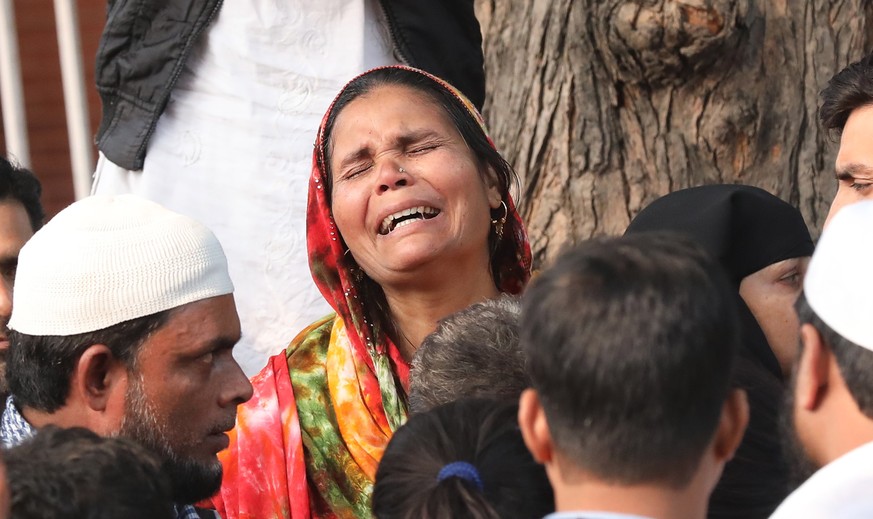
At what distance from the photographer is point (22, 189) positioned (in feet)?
11.5

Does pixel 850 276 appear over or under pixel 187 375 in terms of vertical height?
over

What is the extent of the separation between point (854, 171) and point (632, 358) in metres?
1.65

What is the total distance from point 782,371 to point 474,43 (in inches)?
59.4

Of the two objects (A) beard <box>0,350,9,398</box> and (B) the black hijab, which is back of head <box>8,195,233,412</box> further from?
(B) the black hijab

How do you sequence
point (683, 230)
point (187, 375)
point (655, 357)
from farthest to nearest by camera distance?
point (683, 230), point (187, 375), point (655, 357)

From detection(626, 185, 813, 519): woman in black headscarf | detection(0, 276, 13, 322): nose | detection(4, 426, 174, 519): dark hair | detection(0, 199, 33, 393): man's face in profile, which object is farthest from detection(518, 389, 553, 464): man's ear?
detection(0, 276, 13, 322): nose

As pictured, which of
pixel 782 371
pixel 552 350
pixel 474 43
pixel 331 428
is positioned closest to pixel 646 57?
pixel 474 43

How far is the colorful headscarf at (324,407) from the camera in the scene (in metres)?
2.90

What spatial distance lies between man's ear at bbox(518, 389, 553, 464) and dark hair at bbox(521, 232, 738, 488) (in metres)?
0.04

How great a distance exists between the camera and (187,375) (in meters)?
2.51

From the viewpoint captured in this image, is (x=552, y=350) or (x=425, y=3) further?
(x=425, y=3)

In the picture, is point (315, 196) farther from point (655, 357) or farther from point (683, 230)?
point (655, 357)

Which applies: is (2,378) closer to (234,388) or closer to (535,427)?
(234,388)

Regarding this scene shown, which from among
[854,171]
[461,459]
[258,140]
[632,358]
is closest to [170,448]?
[461,459]
